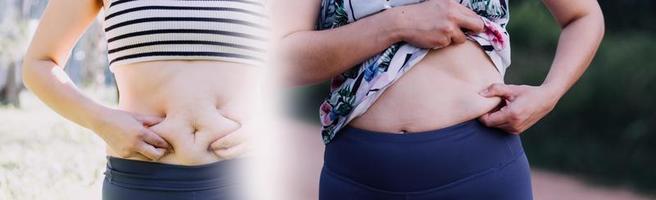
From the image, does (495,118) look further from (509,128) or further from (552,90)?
(552,90)

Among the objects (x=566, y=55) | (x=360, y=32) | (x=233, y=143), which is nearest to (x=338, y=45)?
(x=360, y=32)

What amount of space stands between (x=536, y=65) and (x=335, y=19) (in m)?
7.05

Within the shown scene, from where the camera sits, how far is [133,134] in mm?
1659

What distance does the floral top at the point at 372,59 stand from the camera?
1.72 meters

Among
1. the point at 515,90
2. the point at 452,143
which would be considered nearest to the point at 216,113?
the point at 452,143

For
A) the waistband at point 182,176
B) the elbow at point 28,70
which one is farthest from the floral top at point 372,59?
the elbow at point 28,70

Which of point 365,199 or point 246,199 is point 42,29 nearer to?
point 246,199

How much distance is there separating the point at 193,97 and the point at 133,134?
12cm

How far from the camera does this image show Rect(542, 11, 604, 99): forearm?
1.91m

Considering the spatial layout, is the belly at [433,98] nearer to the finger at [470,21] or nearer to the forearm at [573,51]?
the finger at [470,21]

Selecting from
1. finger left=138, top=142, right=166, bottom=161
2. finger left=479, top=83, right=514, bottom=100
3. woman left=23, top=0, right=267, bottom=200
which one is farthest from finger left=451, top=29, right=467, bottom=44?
finger left=138, top=142, right=166, bottom=161

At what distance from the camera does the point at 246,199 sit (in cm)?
177

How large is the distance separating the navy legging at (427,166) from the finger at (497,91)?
0.19 feet

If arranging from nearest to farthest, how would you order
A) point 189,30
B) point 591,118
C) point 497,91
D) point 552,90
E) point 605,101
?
1. point 189,30
2. point 497,91
3. point 552,90
4. point 605,101
5. point 591,118
